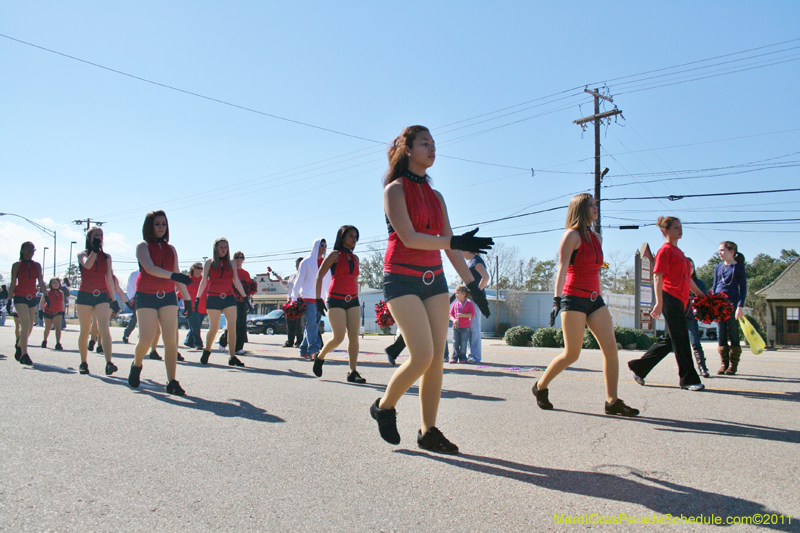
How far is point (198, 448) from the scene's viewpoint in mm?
3629

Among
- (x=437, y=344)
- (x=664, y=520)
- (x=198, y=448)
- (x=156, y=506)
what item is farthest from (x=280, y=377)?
(x=664, y=520)

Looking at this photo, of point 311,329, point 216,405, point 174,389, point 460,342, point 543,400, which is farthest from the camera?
point 460,342

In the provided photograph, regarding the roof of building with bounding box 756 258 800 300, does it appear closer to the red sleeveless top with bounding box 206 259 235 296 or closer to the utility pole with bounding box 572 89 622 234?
the utility pole with bounding box 572 89 622 234

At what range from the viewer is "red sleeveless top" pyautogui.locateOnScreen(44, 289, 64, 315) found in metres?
12.8

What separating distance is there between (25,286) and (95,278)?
8.21 feet

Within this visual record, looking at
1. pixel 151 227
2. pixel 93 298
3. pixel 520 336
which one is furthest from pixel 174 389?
pixel 520 336

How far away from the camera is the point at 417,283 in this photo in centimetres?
352

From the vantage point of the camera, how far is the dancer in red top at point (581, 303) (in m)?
4.82

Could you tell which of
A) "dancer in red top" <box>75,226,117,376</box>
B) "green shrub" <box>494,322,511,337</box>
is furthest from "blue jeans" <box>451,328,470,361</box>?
"green shrub" <box>494,322,511,337</box>

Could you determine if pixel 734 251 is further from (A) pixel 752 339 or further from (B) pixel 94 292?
(B) pixel 94 292

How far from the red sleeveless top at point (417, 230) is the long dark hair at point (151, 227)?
359 cm

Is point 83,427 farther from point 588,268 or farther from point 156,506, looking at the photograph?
point 588,268

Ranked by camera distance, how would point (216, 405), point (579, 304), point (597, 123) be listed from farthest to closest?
point (597, 123)
point (216, 405)
point (579, 304)

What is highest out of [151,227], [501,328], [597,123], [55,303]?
[597,123]
